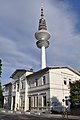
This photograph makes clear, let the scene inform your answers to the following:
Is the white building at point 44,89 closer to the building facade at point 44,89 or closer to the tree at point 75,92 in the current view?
the building facade at point 44,89

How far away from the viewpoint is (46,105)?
49938 mm

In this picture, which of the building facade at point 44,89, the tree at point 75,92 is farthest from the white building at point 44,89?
the tree at point 75,92

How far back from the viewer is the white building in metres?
49.9

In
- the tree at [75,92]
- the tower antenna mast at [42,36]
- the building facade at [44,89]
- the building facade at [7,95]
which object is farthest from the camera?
the tower antenna mast at [42,36]

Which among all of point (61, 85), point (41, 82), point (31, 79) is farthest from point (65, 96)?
point (31, 79)

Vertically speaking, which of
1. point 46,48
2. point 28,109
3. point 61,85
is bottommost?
point 28,109

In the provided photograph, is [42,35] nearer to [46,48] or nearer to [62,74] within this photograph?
[46,48]

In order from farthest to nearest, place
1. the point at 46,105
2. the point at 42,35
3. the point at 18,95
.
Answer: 1. the point at 42,35
2. the point at 18,95
3. the point at 46,105

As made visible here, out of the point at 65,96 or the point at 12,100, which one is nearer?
the point at 65,96

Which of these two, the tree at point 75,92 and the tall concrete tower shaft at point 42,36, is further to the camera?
the tall concrete tower shaft at point 42,36

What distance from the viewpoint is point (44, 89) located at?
51.2 meters

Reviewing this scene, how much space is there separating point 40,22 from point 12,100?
33979 mm

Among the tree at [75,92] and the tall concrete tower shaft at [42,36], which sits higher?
the tall concrete tower shaft at [42,36]

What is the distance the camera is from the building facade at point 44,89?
1964 inches
